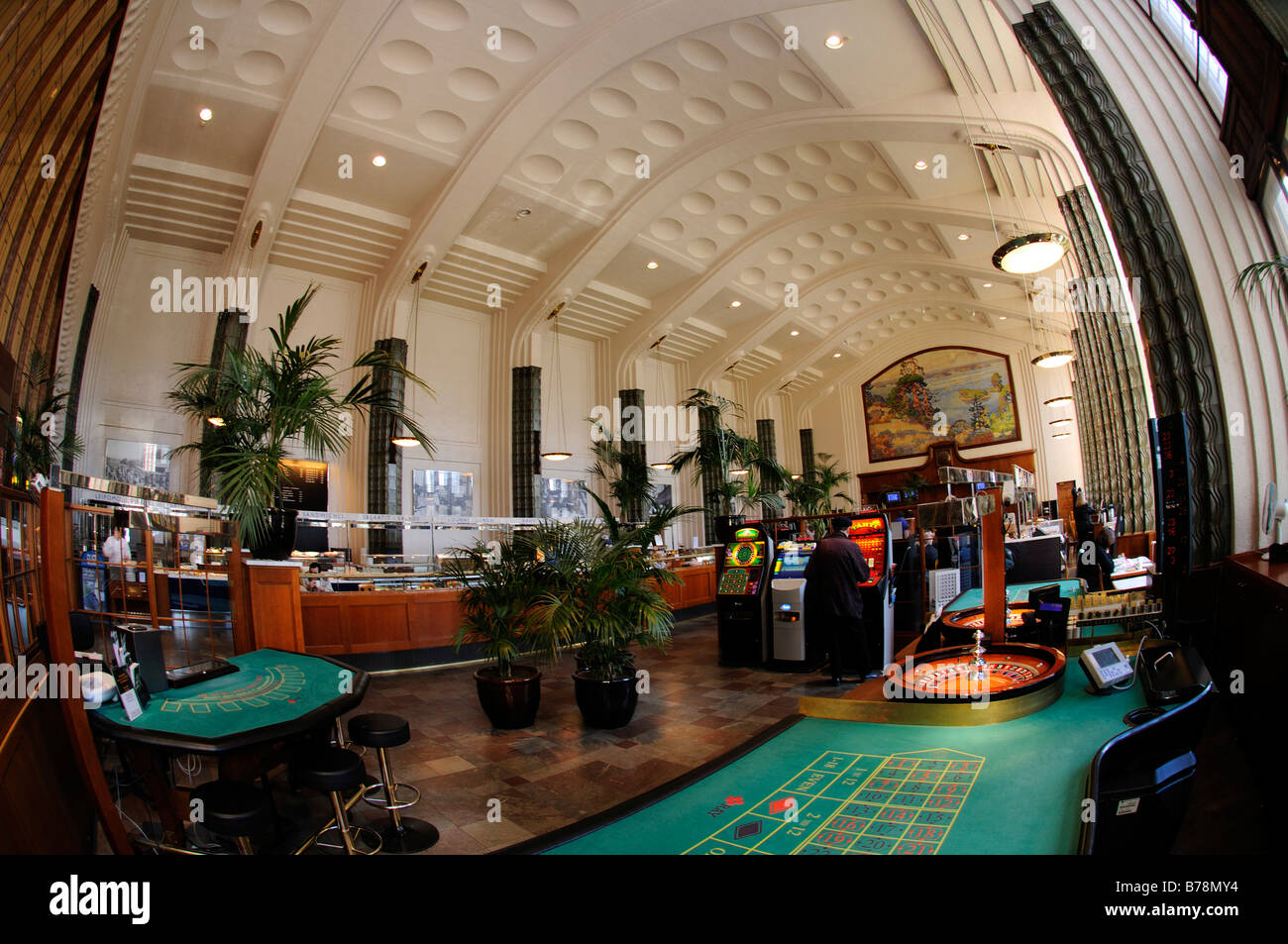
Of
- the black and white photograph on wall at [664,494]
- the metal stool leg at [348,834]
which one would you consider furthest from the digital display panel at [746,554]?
the black and white photograph on wall at [664,494]

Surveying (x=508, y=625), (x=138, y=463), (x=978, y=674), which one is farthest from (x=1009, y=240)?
(x=138, y=463)

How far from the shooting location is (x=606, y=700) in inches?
161

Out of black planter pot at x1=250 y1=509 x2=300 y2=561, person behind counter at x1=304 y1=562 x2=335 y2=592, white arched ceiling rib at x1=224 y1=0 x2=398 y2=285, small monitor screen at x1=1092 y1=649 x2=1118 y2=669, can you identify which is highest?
white arched ceiling rib at x1=224 y1=0 x2=398 y2=285

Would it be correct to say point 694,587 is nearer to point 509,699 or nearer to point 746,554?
point 746,554

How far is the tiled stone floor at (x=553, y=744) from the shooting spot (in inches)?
113

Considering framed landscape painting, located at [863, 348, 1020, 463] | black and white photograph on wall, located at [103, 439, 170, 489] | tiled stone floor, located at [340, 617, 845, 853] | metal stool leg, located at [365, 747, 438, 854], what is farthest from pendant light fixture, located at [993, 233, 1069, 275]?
framed landscape painting, located at [863, 348, 1020, 463]

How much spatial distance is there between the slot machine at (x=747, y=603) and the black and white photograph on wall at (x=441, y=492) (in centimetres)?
808

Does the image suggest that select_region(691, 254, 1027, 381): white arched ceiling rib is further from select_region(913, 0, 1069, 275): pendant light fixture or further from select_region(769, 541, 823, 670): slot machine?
select_region(769, 541, 823, 670): slot machine

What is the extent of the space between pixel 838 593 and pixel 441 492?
9.59 metres

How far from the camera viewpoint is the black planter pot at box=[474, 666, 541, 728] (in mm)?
4117

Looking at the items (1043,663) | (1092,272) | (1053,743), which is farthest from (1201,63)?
(1053,743)

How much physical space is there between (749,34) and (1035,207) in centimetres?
668

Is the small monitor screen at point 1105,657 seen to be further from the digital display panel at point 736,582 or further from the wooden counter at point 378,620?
the wooden counter at point 378,620

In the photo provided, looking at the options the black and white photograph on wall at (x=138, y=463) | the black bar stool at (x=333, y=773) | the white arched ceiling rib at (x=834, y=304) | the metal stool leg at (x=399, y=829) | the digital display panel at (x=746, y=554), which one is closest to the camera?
the black bar stool at (x=333, y=773)
